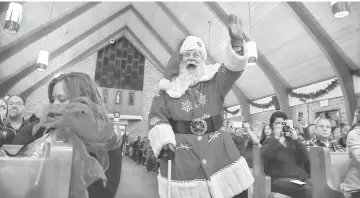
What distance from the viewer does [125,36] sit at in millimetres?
13633

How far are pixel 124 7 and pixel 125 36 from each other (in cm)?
310

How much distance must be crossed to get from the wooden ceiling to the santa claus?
15.3 feet

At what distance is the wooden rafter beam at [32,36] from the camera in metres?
7.23

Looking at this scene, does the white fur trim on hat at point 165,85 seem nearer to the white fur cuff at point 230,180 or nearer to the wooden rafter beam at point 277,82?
the white fur cuff at point 230,180

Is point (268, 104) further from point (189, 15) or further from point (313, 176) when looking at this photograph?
point (313, 176)

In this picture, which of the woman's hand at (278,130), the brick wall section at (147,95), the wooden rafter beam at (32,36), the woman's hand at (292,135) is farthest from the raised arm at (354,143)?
the brick wall section at (147,95)

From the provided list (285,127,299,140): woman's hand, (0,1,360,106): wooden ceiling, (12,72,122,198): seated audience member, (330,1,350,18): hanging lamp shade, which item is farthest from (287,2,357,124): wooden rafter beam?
(12,72,122,198): seated audience member

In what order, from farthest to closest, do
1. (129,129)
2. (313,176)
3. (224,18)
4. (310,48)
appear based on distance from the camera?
(129,129) < (224,18) < (310,48) < (313,176)

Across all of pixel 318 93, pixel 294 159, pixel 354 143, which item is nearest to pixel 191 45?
pixel 354 143

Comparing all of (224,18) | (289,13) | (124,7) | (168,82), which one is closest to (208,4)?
(224,18)

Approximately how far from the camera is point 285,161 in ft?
8.05

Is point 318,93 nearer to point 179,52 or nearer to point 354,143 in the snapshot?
point 354,143

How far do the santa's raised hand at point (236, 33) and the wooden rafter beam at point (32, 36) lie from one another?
25.6 feet

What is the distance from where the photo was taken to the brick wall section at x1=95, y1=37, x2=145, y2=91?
13.2m
